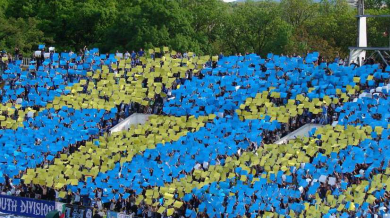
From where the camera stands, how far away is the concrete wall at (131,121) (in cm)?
3047

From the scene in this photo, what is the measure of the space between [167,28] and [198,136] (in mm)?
23681

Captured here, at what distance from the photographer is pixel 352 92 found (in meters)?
27.2

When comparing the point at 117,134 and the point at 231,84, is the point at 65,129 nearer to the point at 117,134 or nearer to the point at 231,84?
the point at 117,134

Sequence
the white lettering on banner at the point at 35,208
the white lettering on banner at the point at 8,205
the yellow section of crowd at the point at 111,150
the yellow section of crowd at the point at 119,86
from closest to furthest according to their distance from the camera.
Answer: the white lettering on banner at the point at 35,208 < the white lettering on banner at the point at 8,205 < the yellow section of crowd at the point at 111,150 < the yellow section of crowd at the point at 119,86

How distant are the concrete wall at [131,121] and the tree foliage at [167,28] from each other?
17840mm

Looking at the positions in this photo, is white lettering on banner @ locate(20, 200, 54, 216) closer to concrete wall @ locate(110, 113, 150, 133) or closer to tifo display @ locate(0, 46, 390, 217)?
tifo display @ locate(0, 46, 390, 217)

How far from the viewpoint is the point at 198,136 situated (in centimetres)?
2761

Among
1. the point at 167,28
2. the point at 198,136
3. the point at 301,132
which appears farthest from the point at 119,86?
the point at 167,28

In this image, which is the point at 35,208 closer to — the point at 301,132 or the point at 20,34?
the point at 301,132

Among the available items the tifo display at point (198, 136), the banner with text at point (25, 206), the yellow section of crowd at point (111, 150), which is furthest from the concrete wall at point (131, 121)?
the banner with text at point (25, 206)

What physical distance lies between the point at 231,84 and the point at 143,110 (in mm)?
3510

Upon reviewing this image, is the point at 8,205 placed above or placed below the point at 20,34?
below

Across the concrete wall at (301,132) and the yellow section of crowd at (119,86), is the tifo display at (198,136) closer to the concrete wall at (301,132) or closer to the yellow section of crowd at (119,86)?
the yellow section of crowd at (119,86)

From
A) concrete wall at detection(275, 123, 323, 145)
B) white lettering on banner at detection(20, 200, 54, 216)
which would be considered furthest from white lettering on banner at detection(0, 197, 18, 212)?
concrete wall at detection(275, 123, 323, 145)
